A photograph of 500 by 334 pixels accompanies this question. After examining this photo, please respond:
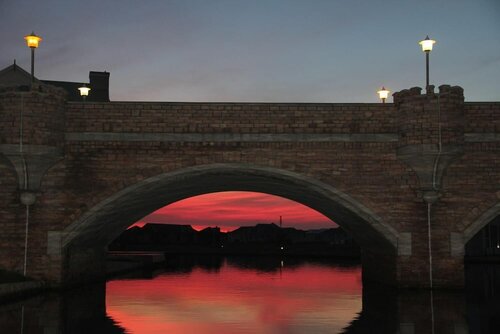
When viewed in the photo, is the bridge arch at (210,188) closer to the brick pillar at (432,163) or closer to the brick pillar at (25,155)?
the brick pillar at (432,163)

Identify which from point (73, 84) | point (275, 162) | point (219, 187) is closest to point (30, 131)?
point (275, 162)

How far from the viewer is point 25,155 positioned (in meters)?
20.3

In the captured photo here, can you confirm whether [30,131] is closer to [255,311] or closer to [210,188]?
[210,188]

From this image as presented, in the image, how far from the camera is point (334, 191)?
826 inches

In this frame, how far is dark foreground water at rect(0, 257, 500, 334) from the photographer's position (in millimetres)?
A: 13492

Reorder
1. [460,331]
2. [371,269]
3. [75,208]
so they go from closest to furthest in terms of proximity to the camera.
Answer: [460,331] → [75,208] → [371,269]

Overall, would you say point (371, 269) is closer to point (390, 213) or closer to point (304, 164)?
point (390, 213)

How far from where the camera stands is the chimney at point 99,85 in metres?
40.4

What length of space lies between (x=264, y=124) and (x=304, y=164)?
211cm

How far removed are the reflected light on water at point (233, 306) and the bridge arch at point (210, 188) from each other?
200cm

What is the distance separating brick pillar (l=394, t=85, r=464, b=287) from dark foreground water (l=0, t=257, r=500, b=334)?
100 centimetres

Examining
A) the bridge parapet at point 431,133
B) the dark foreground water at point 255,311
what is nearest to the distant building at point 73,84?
the dark foreground water at point 255,311

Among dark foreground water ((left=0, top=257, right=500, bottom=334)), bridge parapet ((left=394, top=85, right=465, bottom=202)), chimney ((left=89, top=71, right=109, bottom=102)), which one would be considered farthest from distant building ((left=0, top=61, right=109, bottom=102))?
bridge parapet ((left=394, top=85, right=465, bottom=202))

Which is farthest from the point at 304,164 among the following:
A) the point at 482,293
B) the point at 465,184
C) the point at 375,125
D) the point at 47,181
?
the point at 47,181
